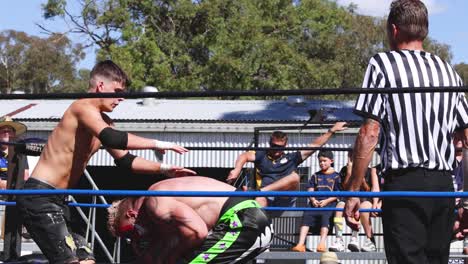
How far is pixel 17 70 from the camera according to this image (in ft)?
154

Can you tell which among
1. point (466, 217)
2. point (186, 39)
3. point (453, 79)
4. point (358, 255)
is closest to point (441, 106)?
point (453, 79)

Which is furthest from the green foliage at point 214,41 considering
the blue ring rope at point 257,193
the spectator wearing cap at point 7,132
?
the blue ring rope at point 257,193

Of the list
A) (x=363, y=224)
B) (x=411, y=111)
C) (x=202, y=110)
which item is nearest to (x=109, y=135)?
(x=411, y=111)

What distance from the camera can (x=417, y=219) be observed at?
13.8ft

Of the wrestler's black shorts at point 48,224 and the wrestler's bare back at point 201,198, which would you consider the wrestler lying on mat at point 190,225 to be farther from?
the wrestler's black shorts at point 48,224

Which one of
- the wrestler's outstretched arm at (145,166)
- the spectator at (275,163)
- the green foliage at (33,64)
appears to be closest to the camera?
the wrestler's outstretched arm at (145,166)

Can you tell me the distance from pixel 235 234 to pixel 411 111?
149 cm

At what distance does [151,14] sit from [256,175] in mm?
25096

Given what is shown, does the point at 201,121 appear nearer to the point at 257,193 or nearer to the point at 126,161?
the point at 126,161

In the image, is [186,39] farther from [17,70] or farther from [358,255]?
[358,255]

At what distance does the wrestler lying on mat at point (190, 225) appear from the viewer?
514 centimetres

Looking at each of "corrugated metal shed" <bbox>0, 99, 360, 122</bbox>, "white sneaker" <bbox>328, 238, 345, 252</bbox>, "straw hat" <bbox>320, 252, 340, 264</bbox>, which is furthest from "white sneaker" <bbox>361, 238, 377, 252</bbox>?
"corrugated metal shed" <bbox>0, 99, 360, 122</bbox>

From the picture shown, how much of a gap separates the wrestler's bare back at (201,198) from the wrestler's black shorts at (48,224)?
2.12 feet

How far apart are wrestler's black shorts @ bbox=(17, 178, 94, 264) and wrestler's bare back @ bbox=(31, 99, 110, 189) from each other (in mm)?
69
